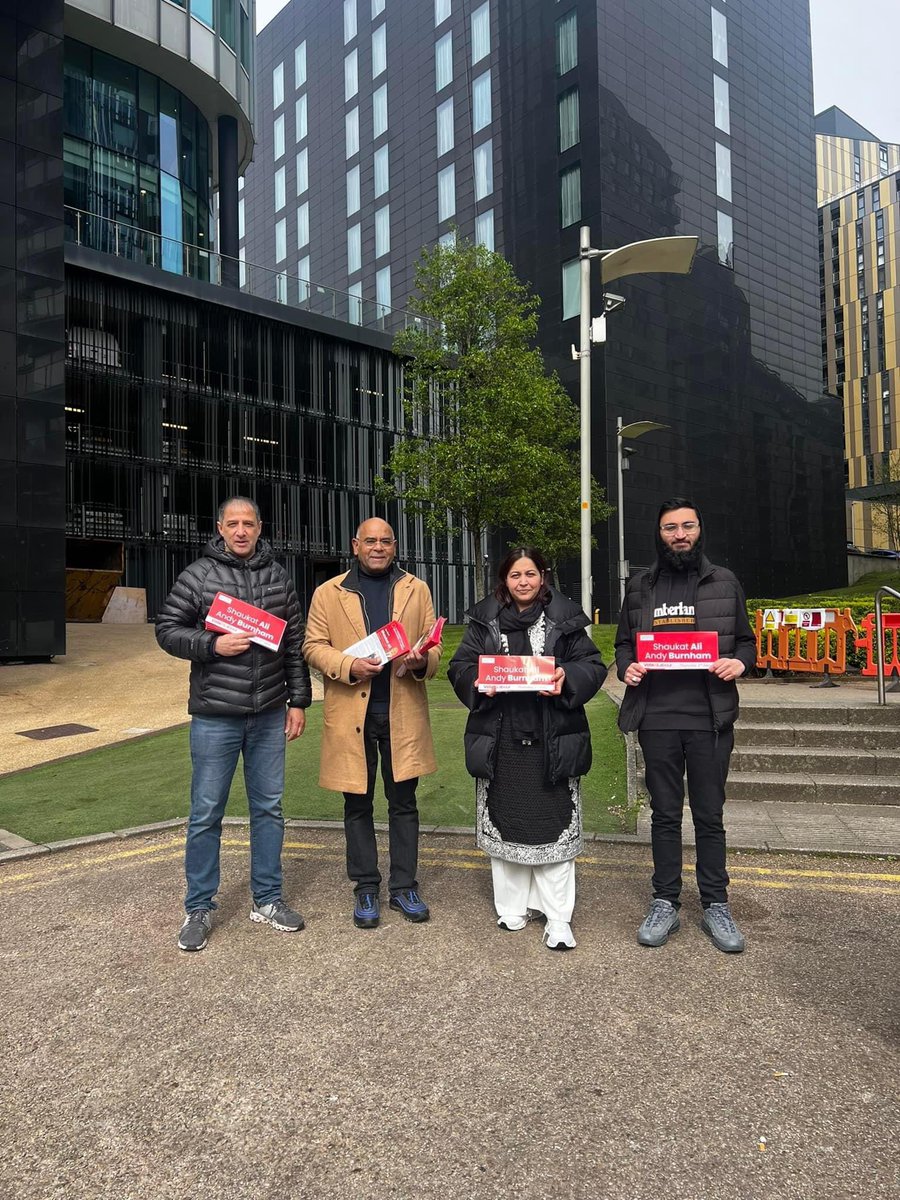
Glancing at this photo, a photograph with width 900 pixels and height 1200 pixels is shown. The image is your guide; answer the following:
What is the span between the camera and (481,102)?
40.3 m

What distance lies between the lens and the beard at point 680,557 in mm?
4250

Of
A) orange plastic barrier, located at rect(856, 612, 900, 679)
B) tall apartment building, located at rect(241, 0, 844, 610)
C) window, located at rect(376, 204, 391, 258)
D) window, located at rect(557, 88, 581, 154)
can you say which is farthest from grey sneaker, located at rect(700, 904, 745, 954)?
window, located at rect(376, 204, 391, 258)

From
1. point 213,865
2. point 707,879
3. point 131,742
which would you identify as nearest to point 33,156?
point 131,742

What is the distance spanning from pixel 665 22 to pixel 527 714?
43638mm

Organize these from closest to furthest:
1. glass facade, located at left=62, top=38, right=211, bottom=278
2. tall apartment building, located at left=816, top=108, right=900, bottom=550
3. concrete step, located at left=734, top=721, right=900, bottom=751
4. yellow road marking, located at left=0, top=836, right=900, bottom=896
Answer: yellow road marking, located at left=0, top=836, right=900, bottom=896 → concrete step, located at left=734, top=721, right=900, bottom=751 → glass facade, located at left=62, top=38, right=211, bottom=278 → tall apartment building, located at left=816, top=108, right=900, bottom=550

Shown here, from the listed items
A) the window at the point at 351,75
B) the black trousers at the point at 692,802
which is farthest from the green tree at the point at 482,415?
the window at the point at 351,75

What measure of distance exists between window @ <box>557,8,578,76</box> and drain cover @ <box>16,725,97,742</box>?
3546cm

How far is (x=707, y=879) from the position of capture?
163 inches

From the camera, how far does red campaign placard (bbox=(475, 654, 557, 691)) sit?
397cm

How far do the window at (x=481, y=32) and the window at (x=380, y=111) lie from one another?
787 centimetres

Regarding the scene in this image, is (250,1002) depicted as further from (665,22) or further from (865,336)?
(865,336)

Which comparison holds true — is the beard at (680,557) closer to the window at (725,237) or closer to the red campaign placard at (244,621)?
the red campaign placard at (244,621)

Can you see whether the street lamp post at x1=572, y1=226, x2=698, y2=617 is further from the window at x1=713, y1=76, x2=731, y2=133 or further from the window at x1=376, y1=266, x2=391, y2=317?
the window at x1=376, y1=266, x2=391, y2=317

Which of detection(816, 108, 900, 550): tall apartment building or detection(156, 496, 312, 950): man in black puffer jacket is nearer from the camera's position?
detection(156, 496, 312, 950): man in black puffer jacket
